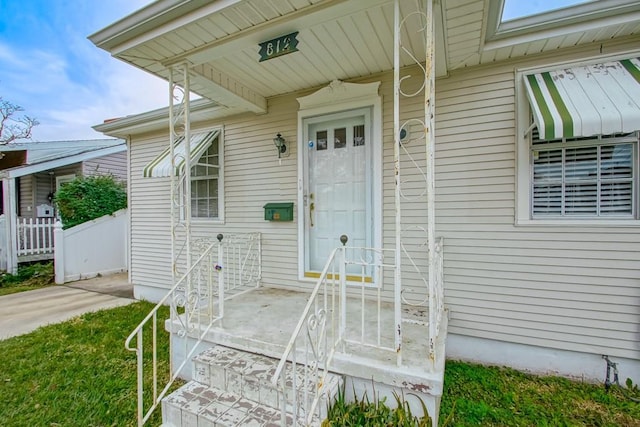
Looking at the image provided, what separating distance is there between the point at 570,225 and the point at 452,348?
1709 mm

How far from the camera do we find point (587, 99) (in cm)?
241

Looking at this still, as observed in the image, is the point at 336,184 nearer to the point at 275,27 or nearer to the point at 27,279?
the point at 275,27

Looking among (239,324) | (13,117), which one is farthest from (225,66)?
(13,117)

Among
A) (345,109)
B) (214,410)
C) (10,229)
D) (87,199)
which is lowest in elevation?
(214,410)

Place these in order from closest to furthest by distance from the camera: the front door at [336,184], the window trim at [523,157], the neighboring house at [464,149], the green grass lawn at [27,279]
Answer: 1. the neighboring house at [464,149]
2. the window trim at [523,157]
3. the front door at [336,184]
4. the green grass lawn at [27,279]

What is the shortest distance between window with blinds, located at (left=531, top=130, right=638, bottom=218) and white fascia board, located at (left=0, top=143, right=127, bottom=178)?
10.5 metres

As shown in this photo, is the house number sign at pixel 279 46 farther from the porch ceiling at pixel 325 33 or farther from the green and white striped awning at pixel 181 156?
the green and white striped awning at pixel 181 156

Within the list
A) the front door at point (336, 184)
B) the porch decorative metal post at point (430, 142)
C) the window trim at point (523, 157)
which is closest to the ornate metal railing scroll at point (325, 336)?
the porch decorative metal post at point (430, 142)

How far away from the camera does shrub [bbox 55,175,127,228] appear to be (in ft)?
22.9

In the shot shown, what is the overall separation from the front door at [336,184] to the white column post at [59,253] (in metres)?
5.94

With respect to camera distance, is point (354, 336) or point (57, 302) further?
point (57, 302)

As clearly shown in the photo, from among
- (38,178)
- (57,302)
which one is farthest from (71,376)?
(38,178)

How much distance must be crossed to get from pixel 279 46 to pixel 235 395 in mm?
2882

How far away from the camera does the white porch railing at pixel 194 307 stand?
2232 millimetres
